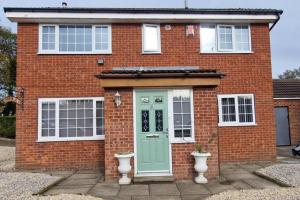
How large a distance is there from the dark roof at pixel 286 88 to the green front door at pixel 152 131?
10856 millimetres

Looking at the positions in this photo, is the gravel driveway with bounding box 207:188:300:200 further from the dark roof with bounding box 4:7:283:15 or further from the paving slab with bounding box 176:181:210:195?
the dark roof with bounding box 4:7:283:15

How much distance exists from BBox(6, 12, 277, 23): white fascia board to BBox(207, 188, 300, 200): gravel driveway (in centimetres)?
688

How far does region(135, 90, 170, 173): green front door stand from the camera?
8445 millimetres

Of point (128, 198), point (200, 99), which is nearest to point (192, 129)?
point (200, 99)

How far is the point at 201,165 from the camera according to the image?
802 cm

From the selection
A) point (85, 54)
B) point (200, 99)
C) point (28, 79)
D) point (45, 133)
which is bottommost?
point (45, 133)

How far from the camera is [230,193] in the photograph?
22.1 feet

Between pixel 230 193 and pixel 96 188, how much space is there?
3314mm

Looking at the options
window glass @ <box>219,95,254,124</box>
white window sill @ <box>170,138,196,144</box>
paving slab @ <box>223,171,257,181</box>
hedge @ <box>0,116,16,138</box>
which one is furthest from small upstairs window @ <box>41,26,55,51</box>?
hedge @ <box>0,116,16,138</box>

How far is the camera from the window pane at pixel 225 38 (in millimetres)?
11773

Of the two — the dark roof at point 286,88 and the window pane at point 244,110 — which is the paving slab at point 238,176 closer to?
the window pane at point 244,110

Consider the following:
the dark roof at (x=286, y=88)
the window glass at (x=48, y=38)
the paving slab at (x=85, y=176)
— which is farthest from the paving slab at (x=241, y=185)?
the dark roof at (x=286, y=88)

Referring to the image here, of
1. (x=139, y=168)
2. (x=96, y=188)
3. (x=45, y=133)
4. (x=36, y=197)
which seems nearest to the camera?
(x=36, y=197)

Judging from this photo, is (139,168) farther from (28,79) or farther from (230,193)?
(28,79)
